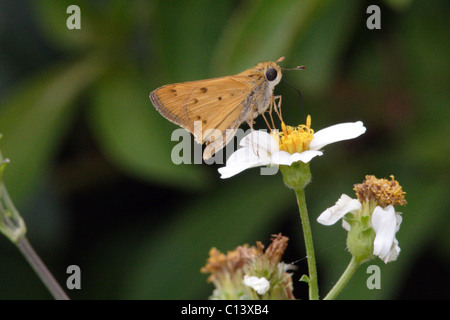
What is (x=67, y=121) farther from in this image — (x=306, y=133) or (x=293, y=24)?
(x=306, y=133)

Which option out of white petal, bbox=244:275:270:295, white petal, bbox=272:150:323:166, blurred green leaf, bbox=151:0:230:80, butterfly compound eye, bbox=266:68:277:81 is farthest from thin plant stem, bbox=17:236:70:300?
blurred green leaf, bbox=151:0:230:80

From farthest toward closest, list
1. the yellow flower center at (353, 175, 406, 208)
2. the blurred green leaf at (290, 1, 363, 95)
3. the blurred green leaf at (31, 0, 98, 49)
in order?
the blurred green leaf at (31, 0, 98, 49) → the blurred green leaf at (290, 1, 363, 95) → the yellow flower center at (353, 175, 406, 208)

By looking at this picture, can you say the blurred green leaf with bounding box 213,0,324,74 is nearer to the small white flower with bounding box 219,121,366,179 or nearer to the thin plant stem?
the small white flower with bounding box 219,121,366,179

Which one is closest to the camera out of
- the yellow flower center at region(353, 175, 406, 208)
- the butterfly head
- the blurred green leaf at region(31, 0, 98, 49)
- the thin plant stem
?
the thin plant stem

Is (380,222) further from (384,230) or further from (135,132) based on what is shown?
(135,132)

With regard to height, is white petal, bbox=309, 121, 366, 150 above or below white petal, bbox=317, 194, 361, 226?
above

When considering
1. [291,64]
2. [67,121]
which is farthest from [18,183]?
[291,64]
